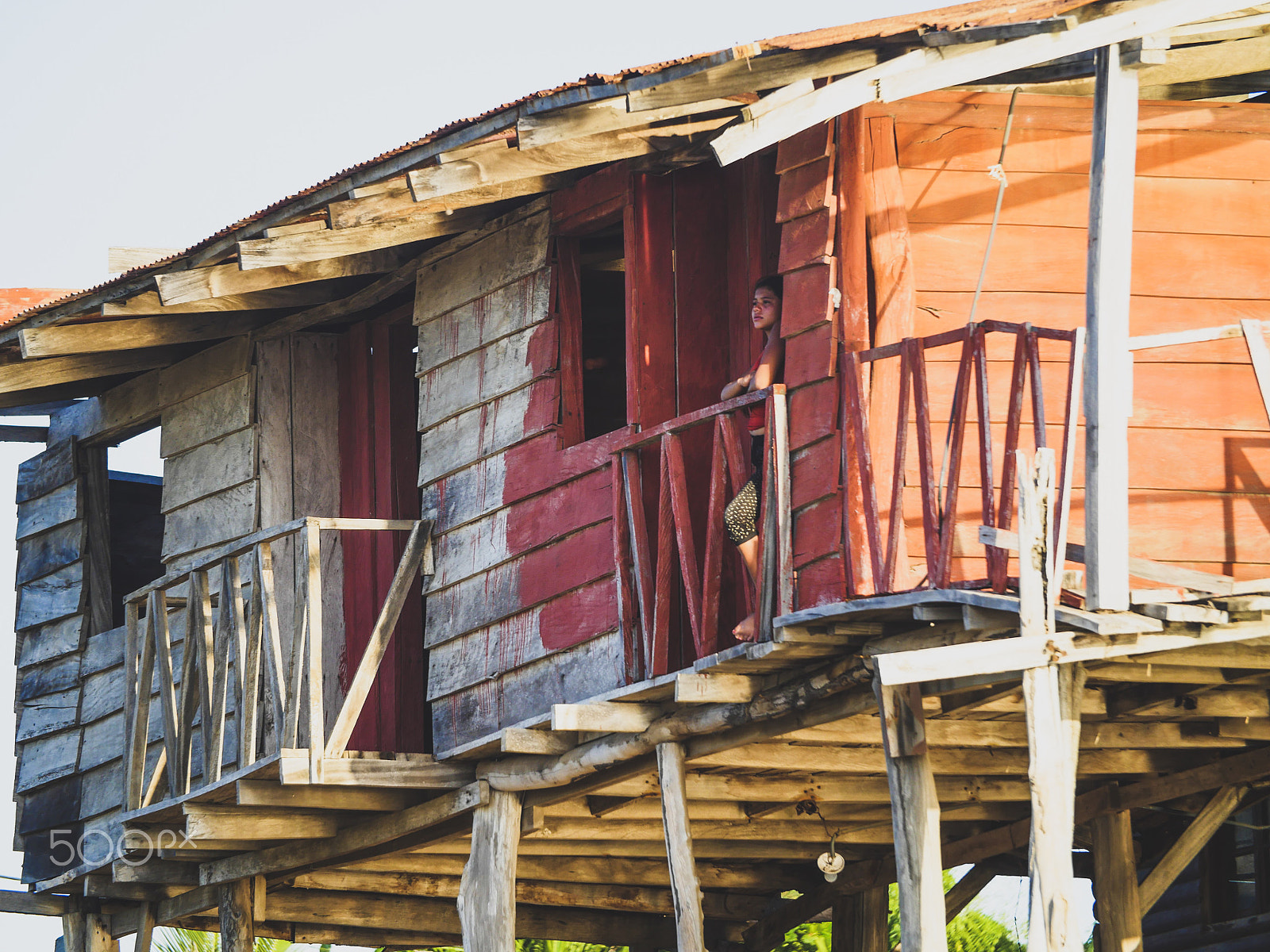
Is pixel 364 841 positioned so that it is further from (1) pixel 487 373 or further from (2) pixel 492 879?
(1) pixel 487 373

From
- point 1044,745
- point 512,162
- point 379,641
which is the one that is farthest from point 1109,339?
point 379,641

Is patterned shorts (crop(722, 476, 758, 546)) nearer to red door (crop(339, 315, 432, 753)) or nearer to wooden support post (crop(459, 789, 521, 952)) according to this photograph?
wooden support post (crop(459, 789, 521, 952))

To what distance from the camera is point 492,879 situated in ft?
31.3

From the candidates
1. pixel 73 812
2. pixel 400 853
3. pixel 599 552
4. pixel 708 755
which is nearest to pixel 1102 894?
pixel 708 755

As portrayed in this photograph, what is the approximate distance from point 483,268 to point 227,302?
55.6 inches

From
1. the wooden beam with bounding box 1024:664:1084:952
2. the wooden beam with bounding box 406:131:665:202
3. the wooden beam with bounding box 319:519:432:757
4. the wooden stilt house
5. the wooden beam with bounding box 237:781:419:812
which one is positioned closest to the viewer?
the wooden beam with bounding box 1024:664:1084:952

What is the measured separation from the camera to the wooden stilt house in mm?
7398

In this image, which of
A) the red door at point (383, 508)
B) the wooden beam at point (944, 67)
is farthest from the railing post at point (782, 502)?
the red door at point (383, 508)

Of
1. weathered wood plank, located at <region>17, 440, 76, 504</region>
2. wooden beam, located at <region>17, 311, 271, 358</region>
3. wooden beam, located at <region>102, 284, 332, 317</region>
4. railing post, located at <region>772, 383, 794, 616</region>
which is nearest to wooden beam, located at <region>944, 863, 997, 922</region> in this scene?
railing post, located at <region>772, 383, 794, 616</region>

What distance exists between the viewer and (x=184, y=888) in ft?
41.1

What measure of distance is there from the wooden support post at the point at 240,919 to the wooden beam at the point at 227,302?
133 inches

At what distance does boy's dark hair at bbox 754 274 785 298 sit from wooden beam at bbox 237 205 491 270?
6.16ft

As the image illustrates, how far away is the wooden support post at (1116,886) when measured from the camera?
970 cm

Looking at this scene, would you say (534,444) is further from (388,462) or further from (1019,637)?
(1019,637)
